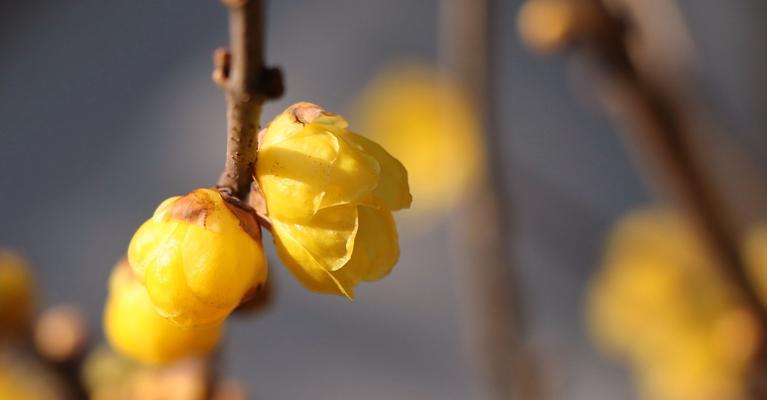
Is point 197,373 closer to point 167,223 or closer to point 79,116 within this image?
point 167,223

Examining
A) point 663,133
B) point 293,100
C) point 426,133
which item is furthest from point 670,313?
point 293,100

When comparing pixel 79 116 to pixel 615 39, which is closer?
pixel 615 39

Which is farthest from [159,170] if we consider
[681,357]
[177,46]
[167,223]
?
[167,223]

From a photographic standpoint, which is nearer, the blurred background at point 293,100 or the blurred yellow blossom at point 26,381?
the blurred yellow blossom at point 26,381

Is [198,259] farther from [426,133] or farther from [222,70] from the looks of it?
[426,133]

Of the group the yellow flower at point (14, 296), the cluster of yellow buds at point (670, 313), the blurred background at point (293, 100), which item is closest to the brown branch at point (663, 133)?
the cluster of yellow buds at point (670, 313)

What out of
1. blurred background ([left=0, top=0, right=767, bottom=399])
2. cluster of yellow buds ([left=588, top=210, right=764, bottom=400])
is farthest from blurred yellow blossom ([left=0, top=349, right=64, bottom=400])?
blurred background ([left=0, top=0, right=767, bottom=399])

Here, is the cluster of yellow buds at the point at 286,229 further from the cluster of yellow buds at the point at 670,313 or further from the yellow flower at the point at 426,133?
the yellow flower at the point at 426,133
